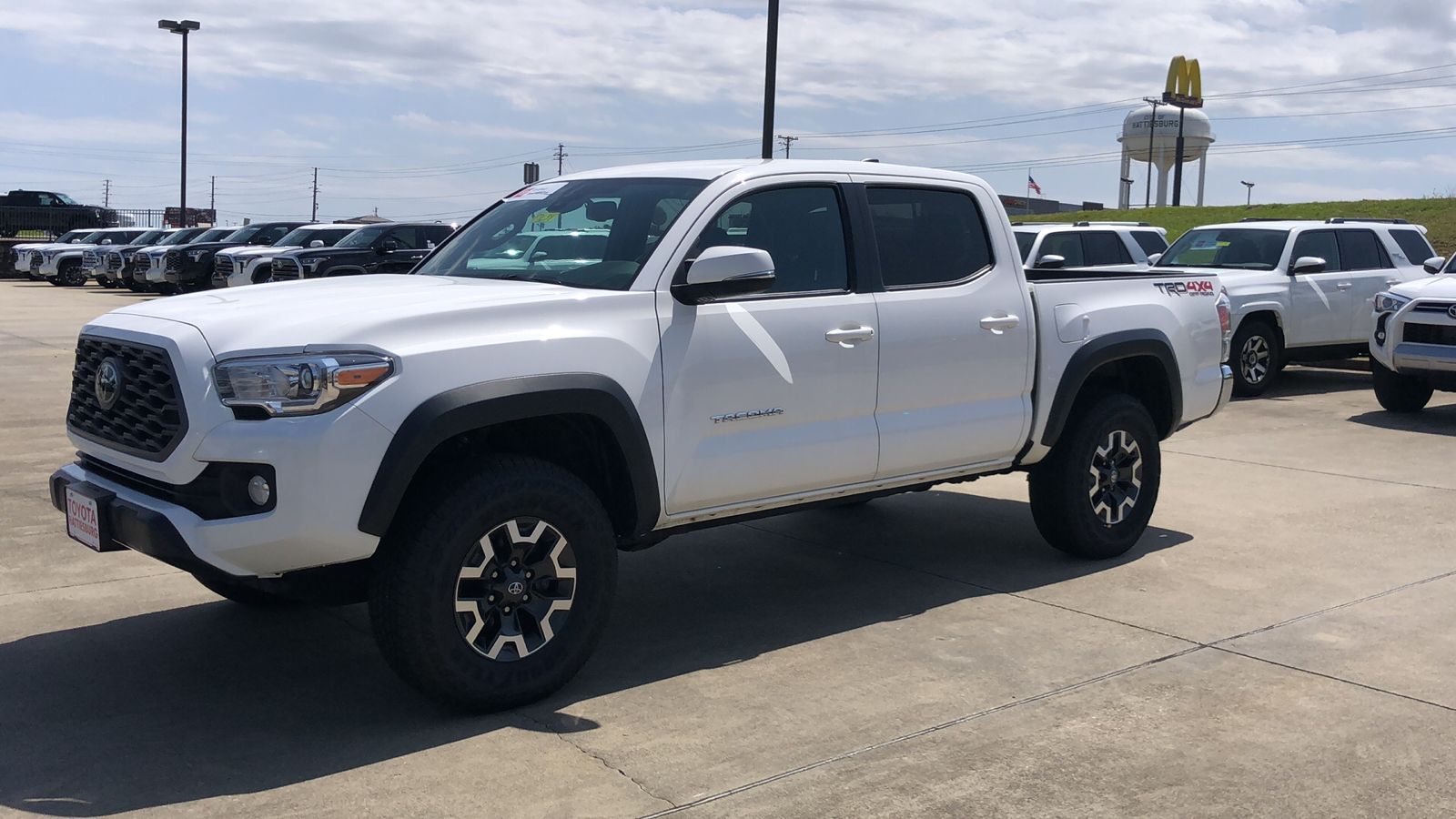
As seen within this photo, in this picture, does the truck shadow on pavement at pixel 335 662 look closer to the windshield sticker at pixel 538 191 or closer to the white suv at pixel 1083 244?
the windshield sticker at pixel 538 191

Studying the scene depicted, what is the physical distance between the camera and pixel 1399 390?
1245 cm

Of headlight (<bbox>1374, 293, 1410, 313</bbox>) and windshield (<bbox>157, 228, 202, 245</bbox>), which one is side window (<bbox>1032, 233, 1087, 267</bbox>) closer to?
headlight (<bbox>1374, 293, 1410, 313</bbox>)

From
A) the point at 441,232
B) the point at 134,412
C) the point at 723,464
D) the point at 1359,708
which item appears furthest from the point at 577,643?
the point at 441,232

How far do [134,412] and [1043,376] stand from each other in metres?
3.99

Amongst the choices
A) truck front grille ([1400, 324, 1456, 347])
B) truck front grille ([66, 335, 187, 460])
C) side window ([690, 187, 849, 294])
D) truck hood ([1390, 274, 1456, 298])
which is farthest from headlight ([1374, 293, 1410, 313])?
truck front grille ([66, 335, 187, 460])

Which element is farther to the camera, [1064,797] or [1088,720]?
[1088,720]

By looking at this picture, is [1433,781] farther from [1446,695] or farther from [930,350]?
[930,350]

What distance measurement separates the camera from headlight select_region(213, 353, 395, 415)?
4055mm

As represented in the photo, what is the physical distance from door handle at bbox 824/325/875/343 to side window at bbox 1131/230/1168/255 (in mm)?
11658

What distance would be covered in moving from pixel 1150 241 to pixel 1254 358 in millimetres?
3095

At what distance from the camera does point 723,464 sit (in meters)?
5.03

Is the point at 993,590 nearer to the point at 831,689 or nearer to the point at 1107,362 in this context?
the point at 1107,362

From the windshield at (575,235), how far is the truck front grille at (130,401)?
55.6 inches

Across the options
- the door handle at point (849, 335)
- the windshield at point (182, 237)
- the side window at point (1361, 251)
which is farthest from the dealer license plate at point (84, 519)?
the windshield at point (182, 237)
